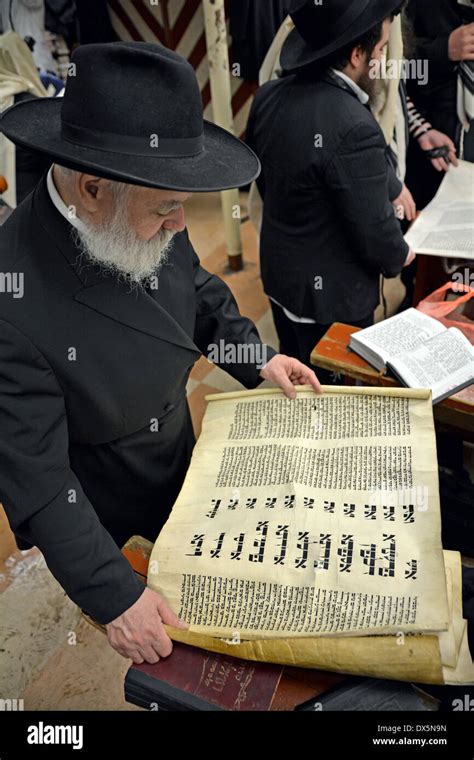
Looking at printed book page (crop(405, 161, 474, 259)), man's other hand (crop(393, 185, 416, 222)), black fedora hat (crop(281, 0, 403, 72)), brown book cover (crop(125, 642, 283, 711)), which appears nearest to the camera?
brown book cover (crop(125, 642, 283, 711))

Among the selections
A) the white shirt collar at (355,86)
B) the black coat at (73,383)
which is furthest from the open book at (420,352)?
the white shirt collar at (355,86)

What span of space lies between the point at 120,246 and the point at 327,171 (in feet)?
3.51

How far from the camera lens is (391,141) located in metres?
2.88

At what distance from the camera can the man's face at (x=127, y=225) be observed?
1311 millimetres

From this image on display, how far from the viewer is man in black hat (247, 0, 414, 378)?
7.03ft

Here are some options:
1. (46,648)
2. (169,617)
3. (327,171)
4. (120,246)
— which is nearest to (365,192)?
(327,171)

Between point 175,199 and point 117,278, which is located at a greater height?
point 175,199

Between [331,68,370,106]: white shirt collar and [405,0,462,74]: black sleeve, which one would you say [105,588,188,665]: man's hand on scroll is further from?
[405,0,462,74]: black sleeve

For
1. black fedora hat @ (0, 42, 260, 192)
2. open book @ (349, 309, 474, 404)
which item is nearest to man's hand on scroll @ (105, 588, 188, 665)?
black fedora hat @ (0, 42, 260, 192)

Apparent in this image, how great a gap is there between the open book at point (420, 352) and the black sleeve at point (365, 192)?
0.39 meters

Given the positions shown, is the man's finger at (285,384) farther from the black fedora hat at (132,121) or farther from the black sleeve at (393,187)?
the black sleeve at (393,187)

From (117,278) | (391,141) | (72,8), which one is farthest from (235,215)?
(117,278)
